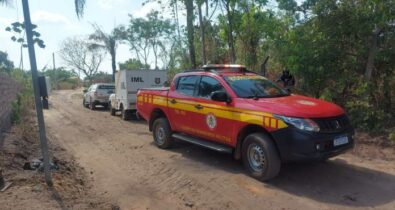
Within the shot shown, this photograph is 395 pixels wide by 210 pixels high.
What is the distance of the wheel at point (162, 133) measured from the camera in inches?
355

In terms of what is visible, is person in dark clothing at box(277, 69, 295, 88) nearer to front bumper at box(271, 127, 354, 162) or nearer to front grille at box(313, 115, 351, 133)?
front grille at box(313, 115, 351, 133)

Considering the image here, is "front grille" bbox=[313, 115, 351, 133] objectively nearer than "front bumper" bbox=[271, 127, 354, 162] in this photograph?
No

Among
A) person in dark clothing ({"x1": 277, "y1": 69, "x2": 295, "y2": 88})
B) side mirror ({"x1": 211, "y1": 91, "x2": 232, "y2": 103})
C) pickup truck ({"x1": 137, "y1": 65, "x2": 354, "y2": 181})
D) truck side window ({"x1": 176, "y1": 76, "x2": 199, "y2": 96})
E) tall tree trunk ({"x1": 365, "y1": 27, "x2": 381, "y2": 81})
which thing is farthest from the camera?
person in dark clothing ({"x1": 277, "y1": 69, "x2": 295, "y2": 88})

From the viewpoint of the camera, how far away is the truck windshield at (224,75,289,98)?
23.4 ft

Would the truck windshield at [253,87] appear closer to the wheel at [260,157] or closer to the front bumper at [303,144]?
the wheel at [260,157]

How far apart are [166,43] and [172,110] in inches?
1165

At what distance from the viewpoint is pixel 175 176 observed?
7.03 meters

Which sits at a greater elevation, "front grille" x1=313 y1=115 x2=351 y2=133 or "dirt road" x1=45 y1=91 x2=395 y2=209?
"front grille" x1=313 y1=115 x2=351 y2=133

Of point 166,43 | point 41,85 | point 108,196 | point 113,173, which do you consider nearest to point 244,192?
point 108,196

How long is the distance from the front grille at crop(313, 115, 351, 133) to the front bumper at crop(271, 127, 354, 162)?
84mm

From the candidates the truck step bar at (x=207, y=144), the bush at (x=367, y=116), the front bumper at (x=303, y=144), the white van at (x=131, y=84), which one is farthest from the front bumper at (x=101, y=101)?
the front bumper at (x=303, y=144)

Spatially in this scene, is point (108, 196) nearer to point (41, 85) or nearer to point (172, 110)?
point (41, 85)

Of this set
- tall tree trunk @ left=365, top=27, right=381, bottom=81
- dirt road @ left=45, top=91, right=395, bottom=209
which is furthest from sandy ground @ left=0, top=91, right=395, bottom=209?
tall tree trunk @ left=365, top=27, right=381, bottom=81

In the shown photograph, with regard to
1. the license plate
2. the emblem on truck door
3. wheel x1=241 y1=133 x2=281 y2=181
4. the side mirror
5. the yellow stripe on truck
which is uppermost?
the side mirror
